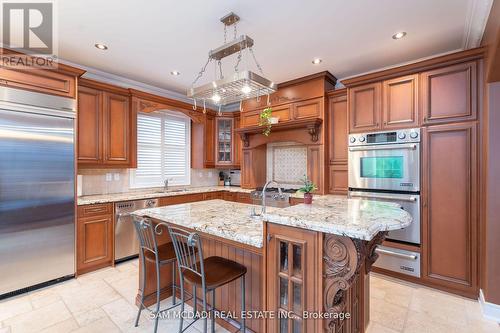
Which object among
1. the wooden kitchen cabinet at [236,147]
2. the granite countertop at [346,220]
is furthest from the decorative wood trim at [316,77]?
the granite countertop at [346,220]

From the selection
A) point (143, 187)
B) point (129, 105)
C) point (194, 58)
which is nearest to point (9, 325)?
point (143, 187)

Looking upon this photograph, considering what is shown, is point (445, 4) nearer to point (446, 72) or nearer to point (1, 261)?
point (446, 72)

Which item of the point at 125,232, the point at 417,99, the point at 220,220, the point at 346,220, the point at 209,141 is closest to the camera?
the point at 346,220

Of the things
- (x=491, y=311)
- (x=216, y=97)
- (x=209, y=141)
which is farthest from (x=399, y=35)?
(x=209, y=141)

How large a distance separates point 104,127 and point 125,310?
2413mm

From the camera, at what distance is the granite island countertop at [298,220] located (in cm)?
122

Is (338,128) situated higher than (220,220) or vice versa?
(338,128)

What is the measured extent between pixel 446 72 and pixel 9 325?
4840mm

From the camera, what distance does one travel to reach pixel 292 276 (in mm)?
1468

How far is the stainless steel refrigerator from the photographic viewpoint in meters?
2.48

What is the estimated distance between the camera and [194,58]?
3.17 meters

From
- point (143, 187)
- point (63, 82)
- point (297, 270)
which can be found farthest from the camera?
point (143, 187)

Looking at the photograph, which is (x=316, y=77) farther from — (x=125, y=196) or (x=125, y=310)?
(x=125, y=310)

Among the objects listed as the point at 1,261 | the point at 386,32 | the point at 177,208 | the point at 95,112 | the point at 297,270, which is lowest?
the point at 1,261
